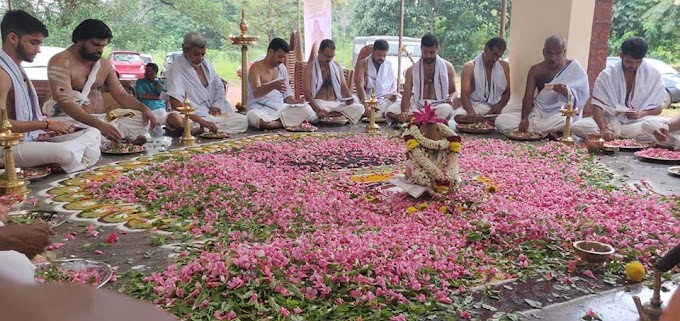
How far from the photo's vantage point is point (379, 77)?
420 inches

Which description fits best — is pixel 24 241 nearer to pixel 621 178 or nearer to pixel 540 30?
pixel 621 178

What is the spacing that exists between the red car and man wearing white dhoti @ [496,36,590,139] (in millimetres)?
13251

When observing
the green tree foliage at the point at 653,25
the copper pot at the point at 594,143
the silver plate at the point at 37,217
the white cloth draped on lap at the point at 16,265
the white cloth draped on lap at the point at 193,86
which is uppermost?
the green tree foliage at the point at 653,25

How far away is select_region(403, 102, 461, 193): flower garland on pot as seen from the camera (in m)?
4.48

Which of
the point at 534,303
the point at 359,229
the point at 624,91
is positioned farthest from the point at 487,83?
the point at 534,303

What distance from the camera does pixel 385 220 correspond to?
4121 millimetres

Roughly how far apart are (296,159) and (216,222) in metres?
2.39

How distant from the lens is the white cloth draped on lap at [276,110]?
354 inches

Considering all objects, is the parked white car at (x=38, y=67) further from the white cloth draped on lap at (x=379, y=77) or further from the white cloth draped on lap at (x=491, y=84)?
the white cloth draped on lap at (x=491, y=84)

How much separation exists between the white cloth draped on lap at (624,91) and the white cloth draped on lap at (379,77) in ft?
12.7

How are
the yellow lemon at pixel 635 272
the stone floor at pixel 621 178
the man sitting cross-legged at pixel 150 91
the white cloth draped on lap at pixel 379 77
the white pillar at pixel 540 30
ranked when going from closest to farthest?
the stone floor at pixel 621 178
the yellow lemon at pixel 635 272
the white pillar at pixel 540 30
the man sitting cross-legged at pixel 150 91
the white cloth draped on lap at pixel 379 77

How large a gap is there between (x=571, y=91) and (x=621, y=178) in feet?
9.35

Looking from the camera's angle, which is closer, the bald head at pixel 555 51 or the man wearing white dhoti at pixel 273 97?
the bald head at pixel 555 51

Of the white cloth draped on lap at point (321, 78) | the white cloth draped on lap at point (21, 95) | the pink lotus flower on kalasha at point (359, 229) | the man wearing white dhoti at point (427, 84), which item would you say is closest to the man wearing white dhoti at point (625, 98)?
the pink lotus flower on kalasha at point (359, 229)
